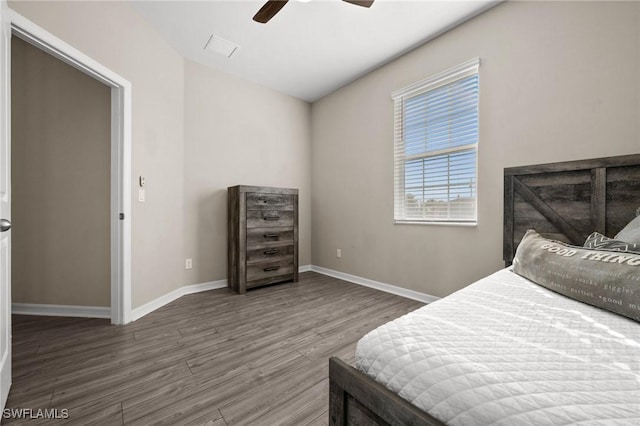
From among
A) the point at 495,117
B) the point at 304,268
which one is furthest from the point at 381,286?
the point at 495,117

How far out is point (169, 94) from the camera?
267 cm

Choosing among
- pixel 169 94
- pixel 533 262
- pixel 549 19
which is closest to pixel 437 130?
pixel 549 19

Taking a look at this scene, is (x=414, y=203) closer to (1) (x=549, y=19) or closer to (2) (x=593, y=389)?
(1) (x=549, y=19)

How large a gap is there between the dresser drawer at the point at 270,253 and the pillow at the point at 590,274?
2464mm

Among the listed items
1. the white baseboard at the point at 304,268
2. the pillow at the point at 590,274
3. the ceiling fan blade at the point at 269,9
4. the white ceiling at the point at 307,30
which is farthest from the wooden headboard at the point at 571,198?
the white baseboard at the point at 304,268

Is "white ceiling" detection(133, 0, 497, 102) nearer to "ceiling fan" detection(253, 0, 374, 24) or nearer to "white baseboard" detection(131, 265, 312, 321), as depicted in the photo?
"ceiling fan" detection(253, 0, 374, 24)

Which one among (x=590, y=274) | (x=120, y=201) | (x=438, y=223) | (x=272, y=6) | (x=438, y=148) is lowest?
(x=590, y=274)

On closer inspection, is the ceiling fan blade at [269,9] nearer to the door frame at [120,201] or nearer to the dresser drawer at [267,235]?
the door frame at [120,201]

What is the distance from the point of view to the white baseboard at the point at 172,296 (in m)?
2.21

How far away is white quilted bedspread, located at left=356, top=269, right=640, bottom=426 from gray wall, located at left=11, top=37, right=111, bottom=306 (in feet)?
8.63

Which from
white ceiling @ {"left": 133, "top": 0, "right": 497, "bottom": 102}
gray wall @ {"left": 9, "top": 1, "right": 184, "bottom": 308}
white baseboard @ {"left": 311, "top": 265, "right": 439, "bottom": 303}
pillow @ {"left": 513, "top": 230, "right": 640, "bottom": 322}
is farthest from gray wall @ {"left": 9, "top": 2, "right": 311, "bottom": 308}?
pillow @ {"left": 513, "top": 230, "right": 640, "bottom": 322}

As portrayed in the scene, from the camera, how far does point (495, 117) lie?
7.06 ft

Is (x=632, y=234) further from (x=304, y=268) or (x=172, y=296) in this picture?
(x=172, y=296)

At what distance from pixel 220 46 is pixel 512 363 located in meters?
3.29
